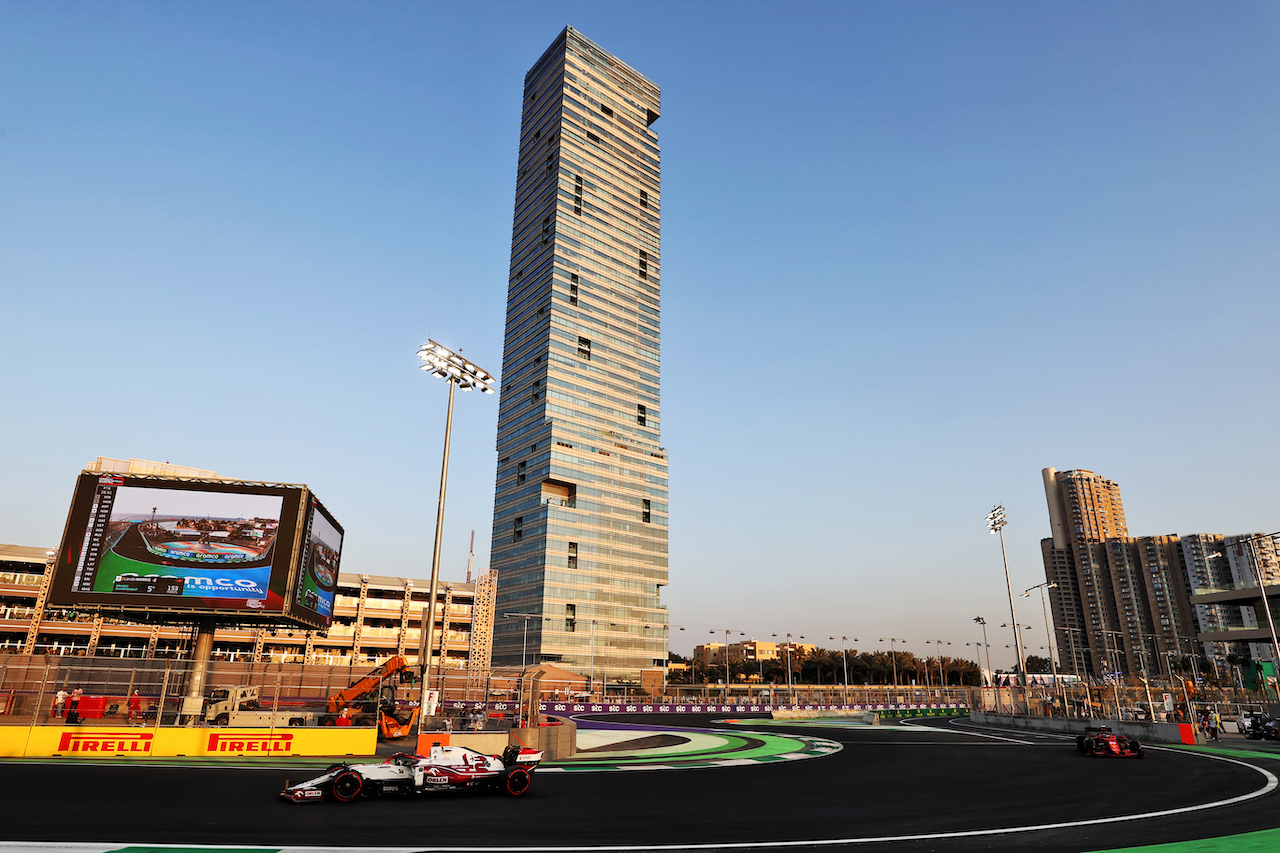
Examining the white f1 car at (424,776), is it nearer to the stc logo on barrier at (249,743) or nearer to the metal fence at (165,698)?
the metal fence at (165,698)

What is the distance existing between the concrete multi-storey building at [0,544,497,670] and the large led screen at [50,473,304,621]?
127 feet

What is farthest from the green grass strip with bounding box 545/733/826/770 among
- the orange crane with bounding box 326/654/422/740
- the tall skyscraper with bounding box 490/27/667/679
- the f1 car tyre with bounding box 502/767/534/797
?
the tall skyscraper with bounding box 490/27/667/679

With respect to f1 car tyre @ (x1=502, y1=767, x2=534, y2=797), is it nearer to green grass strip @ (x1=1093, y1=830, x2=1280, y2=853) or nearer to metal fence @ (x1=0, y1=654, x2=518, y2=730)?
metal fence @ (x1=0, y1=654, x2=518, y2=730)

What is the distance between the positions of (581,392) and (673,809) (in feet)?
463

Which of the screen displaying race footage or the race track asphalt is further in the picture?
the screen displaying race footage

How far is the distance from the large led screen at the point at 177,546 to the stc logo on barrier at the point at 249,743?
11555mm

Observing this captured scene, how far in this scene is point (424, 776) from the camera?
18281 mm

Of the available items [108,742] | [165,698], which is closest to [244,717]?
[165,698]

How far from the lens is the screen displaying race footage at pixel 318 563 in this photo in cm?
3962

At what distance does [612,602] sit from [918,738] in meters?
112

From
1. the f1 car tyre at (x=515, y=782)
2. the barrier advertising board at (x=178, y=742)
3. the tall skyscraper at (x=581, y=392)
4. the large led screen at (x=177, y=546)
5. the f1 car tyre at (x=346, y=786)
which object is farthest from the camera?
the tall skyscraper at (x=581, y=392)

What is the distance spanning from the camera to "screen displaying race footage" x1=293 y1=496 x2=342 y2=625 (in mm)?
39625

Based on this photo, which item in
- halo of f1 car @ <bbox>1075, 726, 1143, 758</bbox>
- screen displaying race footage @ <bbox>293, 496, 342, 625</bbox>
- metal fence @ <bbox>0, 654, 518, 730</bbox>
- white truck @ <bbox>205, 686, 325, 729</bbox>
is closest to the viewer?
metal fence @ <bbox>0, 654, 518, 730</bbox>

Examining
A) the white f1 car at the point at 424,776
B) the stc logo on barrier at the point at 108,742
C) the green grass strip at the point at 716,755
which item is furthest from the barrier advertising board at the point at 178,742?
the white f1 car at the point at 424,776
